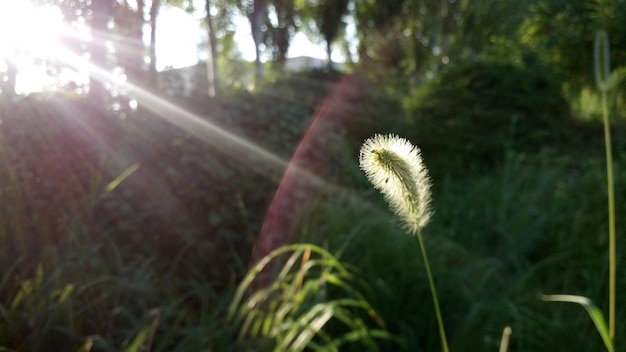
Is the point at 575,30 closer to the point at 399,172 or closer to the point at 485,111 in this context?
the point at 485,111

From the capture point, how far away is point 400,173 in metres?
0.91

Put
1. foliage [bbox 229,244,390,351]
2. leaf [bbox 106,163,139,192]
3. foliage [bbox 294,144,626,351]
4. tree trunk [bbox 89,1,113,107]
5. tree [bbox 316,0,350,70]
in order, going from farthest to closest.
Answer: tree [bbox 316,0,350,70] → tree trunk [bbox 89,1,113,107] → leaf [bbox 106,163,139,192] → foliage [bbox 294,144,626,351] → foliage [bbox 229,244,390,351]

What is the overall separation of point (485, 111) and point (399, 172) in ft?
25.7

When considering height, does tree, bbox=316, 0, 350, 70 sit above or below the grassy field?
above

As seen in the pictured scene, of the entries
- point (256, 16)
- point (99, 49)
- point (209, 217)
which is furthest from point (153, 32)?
point (256, 16)

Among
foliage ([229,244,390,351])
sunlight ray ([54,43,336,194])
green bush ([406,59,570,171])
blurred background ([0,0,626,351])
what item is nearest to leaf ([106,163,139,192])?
blurred background ([0,0,626,351])

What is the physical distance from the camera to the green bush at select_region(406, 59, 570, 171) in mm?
7824

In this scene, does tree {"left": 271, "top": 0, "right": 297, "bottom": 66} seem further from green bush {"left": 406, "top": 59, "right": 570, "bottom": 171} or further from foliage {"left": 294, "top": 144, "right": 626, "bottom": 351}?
foliage {"left": 294, "top": 144, "right": 626, "bottom": 351}

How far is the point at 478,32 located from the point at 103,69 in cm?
2161

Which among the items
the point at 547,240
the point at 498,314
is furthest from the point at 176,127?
the point at 547,240

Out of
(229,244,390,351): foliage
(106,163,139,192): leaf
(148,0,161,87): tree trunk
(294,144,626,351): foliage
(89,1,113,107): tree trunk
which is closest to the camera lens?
(229,244,390,351): foliage

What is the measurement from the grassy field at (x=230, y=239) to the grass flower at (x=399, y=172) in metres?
1.29

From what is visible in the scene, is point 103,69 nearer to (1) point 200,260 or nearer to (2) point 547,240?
(1) point 200,260

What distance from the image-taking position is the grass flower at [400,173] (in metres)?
0.90
